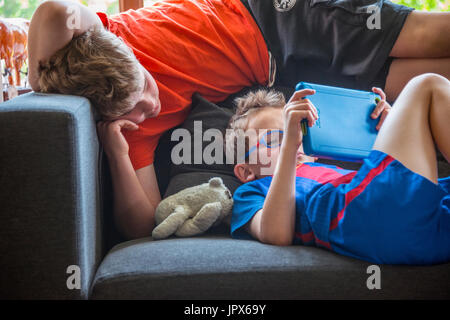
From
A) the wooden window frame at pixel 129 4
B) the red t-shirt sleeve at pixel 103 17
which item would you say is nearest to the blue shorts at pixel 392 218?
the red t-shirt sleeve at pixel 103 17

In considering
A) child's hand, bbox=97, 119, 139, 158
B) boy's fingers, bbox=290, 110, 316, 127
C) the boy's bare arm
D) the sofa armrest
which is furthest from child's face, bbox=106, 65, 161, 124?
boy's fingers, bbox=290, 110, 316, 127

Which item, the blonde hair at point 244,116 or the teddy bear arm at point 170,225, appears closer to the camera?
the teddy bear arm at point 170,225

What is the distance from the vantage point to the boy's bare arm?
0.93 meters

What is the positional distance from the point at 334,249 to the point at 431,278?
0.61ft

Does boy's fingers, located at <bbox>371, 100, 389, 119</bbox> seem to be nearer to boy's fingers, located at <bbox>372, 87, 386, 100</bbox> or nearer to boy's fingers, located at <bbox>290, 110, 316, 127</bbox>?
boy's fingers, located at <bbox>372, 87, 386, 100</bbox>

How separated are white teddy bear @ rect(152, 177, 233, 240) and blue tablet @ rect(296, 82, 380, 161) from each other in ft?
0.82

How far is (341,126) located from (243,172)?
0.32m

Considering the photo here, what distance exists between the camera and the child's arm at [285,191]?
34.8 inches

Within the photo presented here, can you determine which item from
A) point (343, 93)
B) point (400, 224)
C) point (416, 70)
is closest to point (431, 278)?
point (400, 224)

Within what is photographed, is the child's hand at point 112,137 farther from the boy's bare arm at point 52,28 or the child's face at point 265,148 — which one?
the child's face at point 265,148

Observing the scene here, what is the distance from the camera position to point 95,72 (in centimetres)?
94

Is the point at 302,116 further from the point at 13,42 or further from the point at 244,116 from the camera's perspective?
the point at 13,42

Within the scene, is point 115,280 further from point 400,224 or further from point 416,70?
point 416,70

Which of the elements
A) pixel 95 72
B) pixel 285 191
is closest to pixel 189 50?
pixel 95 72
